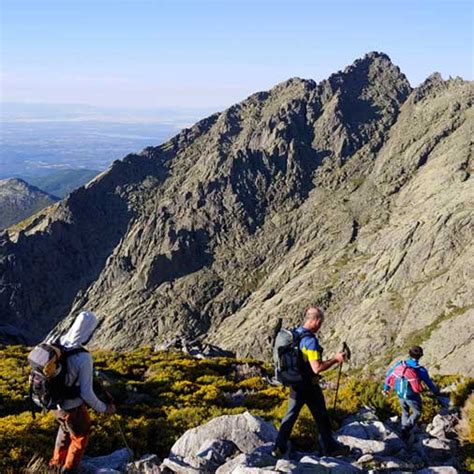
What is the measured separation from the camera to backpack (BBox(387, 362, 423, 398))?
14.1m

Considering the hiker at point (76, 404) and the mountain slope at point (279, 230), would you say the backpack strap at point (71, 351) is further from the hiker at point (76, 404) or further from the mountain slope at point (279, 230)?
the mountain slope at point (279, 230)

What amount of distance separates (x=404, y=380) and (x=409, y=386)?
0.20 m

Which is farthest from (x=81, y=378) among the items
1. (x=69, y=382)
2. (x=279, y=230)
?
(x=279, y=230)

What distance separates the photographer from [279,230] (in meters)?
141

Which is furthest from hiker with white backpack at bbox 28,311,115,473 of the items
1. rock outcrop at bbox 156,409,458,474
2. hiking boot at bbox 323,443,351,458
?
hiking boot at bbox 323,443,351,458

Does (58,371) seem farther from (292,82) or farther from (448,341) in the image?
(292,82)

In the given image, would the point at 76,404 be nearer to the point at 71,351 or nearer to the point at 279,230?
the point at 71,351

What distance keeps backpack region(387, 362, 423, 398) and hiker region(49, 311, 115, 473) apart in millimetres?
8267

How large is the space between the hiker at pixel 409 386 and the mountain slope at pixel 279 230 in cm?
6933

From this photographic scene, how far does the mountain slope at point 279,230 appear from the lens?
97062 mm

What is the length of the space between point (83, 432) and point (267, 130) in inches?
6079

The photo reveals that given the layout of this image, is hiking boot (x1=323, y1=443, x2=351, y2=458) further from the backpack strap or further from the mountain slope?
the mountain slope

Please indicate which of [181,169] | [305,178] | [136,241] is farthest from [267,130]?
[136,241]

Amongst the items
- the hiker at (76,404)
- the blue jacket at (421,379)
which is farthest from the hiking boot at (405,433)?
the hiker at (76,404)
